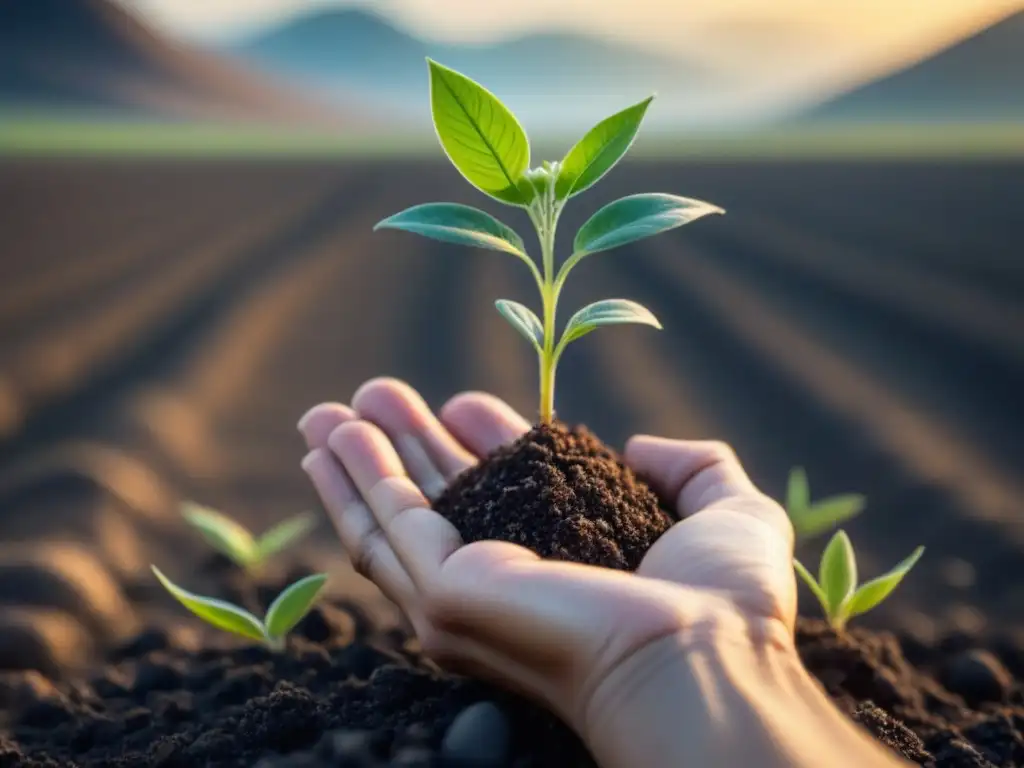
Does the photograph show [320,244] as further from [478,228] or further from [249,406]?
[478,228]

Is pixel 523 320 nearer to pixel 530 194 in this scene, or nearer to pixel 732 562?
pixel 530 194

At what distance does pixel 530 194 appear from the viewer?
129cm

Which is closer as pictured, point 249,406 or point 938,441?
point 938,441

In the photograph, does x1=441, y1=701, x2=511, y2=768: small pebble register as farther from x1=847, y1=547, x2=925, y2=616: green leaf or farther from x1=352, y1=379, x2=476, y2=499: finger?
x1=847, y1=547, x2=925, y2=616: green leaf

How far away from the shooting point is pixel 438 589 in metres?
1.10

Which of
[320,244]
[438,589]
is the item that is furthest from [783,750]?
[320,244]

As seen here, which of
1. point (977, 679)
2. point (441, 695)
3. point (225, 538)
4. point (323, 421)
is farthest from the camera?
point (225, 538)

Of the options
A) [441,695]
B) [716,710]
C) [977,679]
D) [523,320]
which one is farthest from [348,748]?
Answer: [977,679]

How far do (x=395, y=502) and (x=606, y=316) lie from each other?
1.28 ft

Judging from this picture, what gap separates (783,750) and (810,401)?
2.49 m

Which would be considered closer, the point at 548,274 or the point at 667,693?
the point at 667,693

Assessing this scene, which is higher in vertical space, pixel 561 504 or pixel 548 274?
pixel 548 274

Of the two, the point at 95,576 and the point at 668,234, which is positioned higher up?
the point at 668,234

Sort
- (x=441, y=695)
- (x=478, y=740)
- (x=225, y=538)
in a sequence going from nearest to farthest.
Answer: (x=478, y=740) → (x=441, y=695) → (x=225, y=538)
